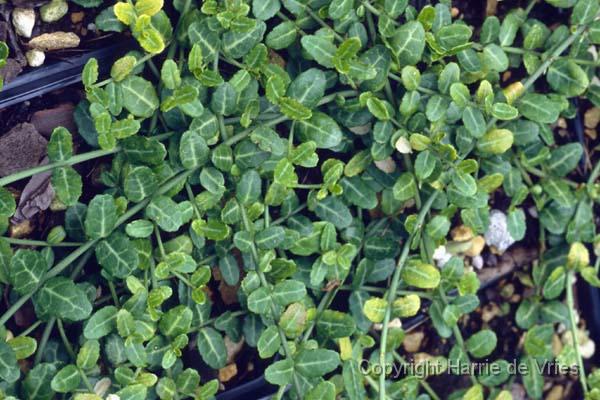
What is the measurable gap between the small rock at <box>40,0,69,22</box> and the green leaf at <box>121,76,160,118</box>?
0.82ft

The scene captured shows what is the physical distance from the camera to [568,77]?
1.81 meters

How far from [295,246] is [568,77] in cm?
76

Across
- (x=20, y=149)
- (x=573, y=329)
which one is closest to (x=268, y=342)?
(x=20, y=149)

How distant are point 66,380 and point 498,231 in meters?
1.10

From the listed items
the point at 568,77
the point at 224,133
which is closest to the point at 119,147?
the point at 224,133

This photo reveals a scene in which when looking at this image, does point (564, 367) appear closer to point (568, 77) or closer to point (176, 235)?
point (568, 77)

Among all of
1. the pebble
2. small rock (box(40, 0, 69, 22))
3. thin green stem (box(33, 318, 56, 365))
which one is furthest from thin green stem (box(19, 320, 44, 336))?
the pebble

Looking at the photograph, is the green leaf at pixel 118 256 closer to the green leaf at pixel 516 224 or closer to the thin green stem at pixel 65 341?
the thin green stem at pixel 65 341

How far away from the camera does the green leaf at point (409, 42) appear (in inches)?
64.6

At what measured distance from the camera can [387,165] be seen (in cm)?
175

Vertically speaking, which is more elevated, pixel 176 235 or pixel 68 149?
pixel 68 149

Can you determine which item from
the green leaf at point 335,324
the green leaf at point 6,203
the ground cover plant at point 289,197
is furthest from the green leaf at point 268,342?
the green leaf at point 6,203

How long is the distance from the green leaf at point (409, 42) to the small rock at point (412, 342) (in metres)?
0.70

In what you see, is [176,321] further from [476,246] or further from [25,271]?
[476,246]
